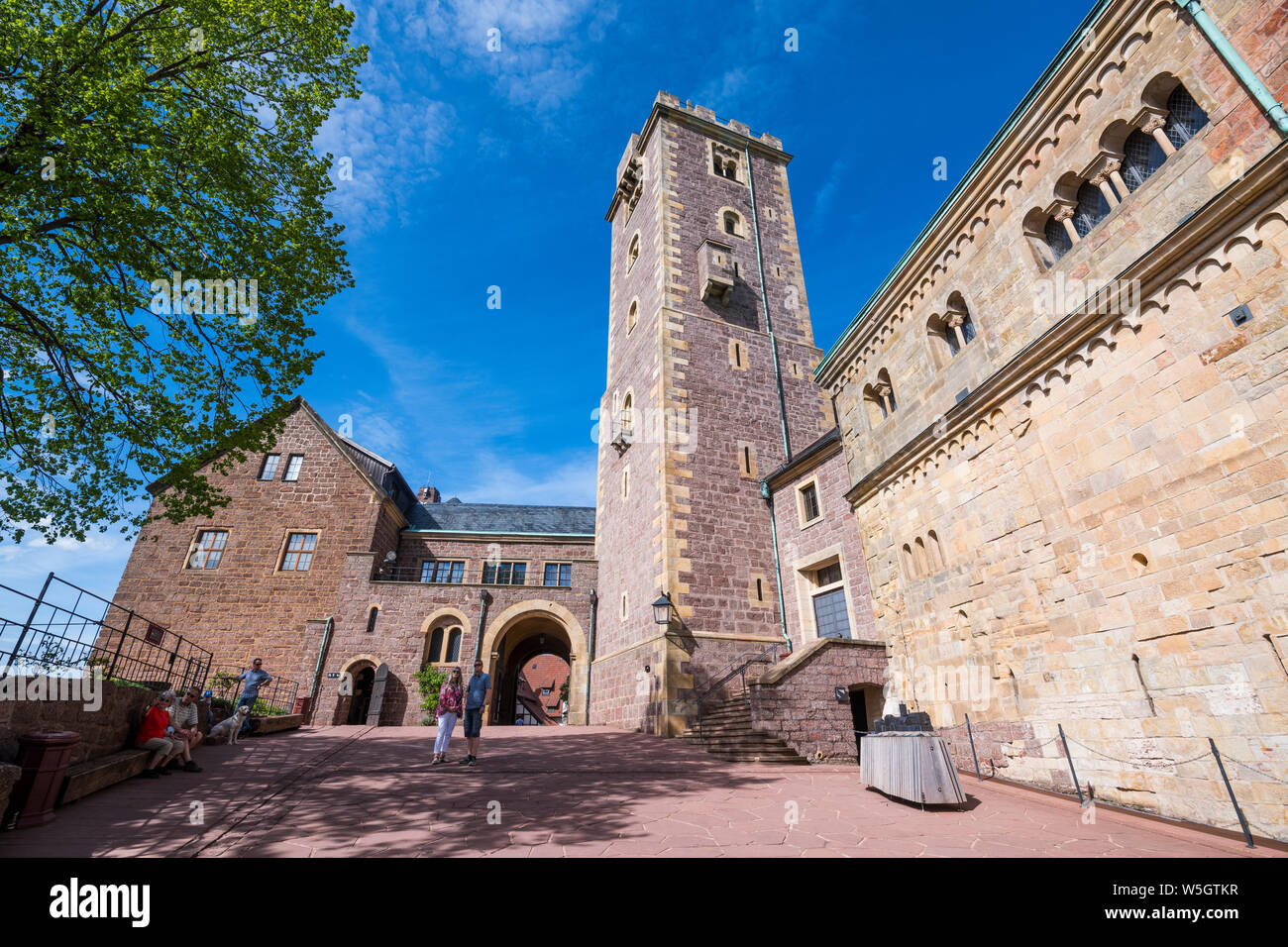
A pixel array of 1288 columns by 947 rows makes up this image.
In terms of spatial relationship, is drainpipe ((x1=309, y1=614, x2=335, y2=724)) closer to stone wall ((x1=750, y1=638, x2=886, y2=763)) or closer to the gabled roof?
the gabled roof

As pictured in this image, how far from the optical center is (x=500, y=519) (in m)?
27.0

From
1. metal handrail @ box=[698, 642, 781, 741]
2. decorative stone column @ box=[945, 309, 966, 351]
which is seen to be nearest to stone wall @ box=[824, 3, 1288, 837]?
decorative stone column @ box=[945, 309, 966, 351]

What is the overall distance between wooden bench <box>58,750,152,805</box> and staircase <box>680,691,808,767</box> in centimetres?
873

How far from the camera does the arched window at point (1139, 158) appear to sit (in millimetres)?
6484

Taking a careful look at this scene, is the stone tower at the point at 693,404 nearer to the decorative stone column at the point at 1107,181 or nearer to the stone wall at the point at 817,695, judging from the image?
the stone wall at the point at 817,695

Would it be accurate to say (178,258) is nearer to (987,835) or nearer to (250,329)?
(250,329)

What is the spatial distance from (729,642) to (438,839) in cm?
1061

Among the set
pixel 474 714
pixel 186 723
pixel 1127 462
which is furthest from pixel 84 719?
pixel 1127 462

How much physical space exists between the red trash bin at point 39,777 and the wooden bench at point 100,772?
0.30 meters

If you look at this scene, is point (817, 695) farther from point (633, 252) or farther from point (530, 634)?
point (633, 252)

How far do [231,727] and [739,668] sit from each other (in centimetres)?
1070

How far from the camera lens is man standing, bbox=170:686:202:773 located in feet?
25.8

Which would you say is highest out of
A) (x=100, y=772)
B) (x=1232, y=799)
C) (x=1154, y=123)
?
(x=1154, y=123)
